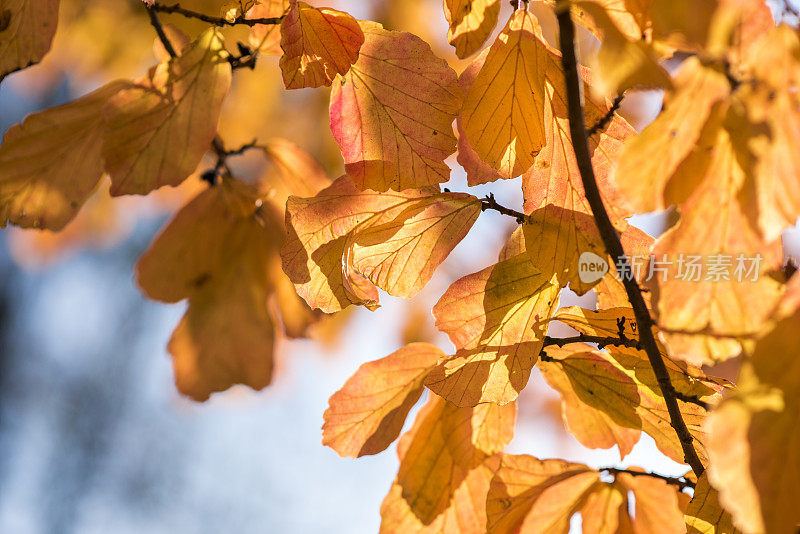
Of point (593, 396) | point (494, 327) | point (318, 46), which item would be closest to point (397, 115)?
point (318, 46)

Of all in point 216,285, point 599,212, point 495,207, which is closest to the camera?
point 599,212

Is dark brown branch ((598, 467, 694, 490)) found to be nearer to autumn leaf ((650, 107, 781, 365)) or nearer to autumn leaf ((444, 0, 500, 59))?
autumn leaf ((650, 107, 781, 365))

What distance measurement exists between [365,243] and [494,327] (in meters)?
0.12

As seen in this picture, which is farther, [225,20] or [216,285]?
[216,285]

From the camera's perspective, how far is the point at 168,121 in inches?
20.5

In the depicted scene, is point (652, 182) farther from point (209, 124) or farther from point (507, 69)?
point (209, 124)

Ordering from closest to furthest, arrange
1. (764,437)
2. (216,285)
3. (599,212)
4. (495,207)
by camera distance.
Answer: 1. (764,437)
2. (599,212)
3. (495,207)
4. (216,285)

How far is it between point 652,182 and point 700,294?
69mm

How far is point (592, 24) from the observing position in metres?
0.42

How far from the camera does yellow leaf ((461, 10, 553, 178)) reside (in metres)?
0.46

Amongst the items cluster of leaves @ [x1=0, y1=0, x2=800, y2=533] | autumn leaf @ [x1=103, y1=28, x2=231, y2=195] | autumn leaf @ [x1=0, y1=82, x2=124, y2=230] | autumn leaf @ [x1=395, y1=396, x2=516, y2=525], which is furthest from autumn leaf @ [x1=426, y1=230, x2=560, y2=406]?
autumn leaf @ [x1=0, y1=82, x2=124, y2=230]

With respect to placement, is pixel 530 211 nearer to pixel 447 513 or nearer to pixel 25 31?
pixel 447 513

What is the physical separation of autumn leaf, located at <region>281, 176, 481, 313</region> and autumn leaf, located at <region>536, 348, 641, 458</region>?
153 millimetres

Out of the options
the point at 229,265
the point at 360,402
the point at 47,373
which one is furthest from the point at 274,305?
the point at 47,373
